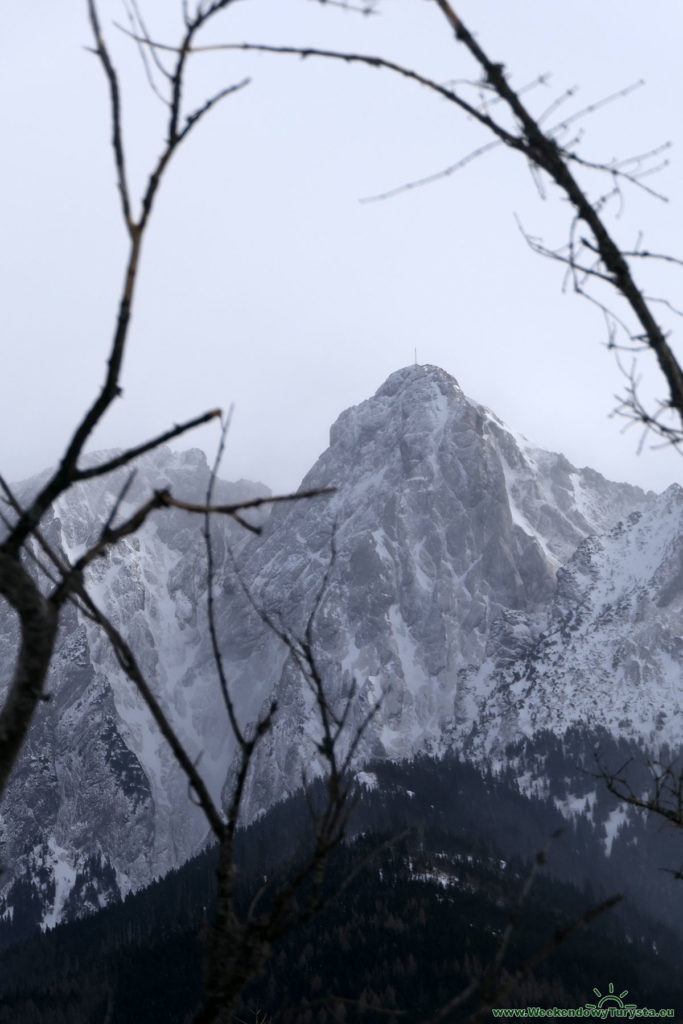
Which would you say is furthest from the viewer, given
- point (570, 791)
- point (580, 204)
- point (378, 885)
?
point (570, 791)

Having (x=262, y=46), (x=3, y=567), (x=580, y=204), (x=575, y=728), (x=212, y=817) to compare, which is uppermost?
(x=575, y=728)

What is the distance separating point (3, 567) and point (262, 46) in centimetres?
180

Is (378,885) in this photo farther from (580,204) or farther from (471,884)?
(580,204)

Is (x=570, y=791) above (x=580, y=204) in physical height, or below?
above

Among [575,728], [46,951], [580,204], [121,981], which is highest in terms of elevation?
[575,728]

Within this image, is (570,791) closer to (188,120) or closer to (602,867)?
(602,867)

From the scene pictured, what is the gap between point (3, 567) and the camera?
8.51 ft

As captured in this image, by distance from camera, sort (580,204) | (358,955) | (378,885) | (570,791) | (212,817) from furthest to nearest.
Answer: (570,791) < (378,885) < (358,955) < (580,204) < (212,817)

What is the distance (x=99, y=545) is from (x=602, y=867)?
17925 cm

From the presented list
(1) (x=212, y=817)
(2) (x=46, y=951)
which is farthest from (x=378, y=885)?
(1) (x=212, y=817)

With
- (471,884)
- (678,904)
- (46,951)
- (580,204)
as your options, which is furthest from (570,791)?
(580,204)

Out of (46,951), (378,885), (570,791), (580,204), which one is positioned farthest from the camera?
(570,791)

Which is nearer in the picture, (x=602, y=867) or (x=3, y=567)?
(x=3, y=567)

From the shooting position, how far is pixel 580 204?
11.3 feet
